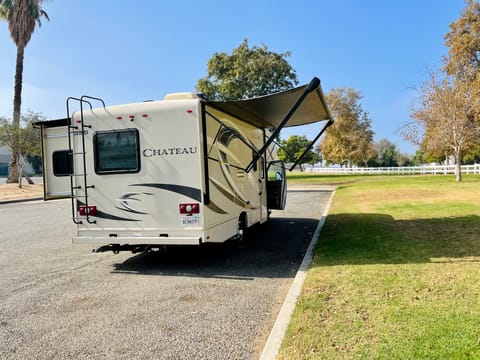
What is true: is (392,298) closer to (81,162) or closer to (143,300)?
(143,300)

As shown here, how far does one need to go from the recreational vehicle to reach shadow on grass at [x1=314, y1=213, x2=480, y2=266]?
81.3 inches

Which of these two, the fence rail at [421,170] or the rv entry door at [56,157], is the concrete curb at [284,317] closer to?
the rv entry door at [56,157]

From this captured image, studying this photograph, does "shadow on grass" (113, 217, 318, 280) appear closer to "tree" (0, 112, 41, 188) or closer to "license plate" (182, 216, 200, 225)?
"license plate" (182, 216, 200, 225)

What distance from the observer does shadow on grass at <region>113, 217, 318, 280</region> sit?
19.3 ft

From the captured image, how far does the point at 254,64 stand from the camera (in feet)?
108

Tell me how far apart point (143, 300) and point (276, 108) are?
4430 mm

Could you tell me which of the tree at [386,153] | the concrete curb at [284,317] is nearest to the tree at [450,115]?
the concrete curb at [284,317]

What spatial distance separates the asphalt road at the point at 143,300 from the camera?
349cm

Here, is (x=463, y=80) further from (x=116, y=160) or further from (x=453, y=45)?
(x=116, y=160)

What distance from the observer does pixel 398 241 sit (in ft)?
22.7

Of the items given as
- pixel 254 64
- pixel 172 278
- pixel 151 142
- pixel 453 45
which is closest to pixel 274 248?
pixel 172 278

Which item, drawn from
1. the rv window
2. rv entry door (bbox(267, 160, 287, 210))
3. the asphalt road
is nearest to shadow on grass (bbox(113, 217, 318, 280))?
the asphalt road

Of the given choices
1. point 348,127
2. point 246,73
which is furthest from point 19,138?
point 348,127

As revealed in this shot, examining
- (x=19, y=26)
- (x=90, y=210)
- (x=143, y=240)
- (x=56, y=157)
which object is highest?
(x=19, y=26)
